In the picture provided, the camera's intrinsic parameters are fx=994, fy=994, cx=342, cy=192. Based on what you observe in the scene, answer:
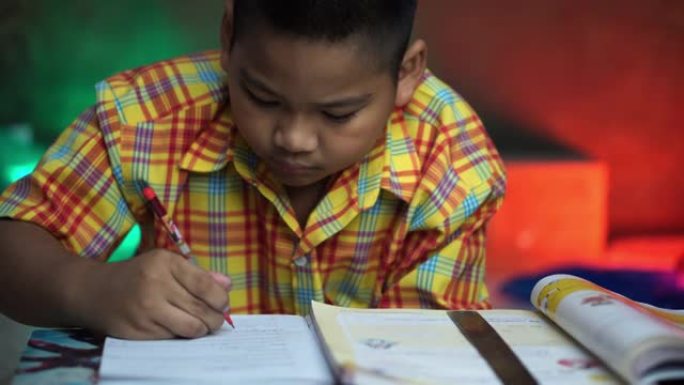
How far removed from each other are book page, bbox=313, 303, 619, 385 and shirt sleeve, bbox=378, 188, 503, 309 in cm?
24

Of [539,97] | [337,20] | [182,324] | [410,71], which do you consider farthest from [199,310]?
[539,97]

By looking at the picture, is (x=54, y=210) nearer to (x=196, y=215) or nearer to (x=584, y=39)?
(x=196, y=215)

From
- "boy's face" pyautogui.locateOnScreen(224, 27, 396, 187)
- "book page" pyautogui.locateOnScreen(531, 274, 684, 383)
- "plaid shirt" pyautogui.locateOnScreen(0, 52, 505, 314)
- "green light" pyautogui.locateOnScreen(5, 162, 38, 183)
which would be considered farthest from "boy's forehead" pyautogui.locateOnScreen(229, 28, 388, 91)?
"green light" pyautogui.locateOnScreen(5, 162, 38, 183)

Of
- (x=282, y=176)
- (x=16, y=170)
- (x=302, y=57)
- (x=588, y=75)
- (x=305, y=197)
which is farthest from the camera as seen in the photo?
(x=588, y=75)

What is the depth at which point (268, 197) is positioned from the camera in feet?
4.09

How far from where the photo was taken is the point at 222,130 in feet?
4.17

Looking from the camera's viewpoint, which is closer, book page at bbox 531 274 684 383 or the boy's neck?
book page at bbox 531 274 684 383

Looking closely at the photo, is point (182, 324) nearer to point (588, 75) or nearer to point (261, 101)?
point (261, 101)

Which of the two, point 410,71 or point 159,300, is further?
point 410,71

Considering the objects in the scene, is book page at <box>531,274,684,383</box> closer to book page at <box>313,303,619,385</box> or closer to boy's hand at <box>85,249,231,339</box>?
book page at <box>313,303,619,385</box>

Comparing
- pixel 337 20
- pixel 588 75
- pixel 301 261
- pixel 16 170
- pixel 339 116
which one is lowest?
pixel 16 170

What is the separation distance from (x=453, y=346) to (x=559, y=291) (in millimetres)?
158

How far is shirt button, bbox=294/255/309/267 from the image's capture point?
1.26 metres

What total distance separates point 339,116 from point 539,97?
1.31m
